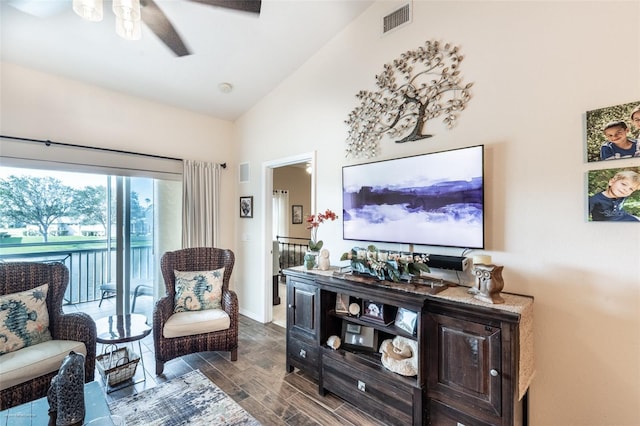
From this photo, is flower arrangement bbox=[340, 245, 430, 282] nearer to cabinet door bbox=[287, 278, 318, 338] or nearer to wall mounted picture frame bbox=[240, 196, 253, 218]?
cabinet door bbox=[287, 278, 318, 338]

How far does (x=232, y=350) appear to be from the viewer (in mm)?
2889

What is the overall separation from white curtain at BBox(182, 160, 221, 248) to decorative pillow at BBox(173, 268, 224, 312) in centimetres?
100

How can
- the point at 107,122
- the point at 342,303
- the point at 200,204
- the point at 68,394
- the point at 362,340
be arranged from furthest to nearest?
1. the point at 200,204
2. the point at 107,122
3. the point at 342,303
4. the point at 362,340
5. the point at 68,394

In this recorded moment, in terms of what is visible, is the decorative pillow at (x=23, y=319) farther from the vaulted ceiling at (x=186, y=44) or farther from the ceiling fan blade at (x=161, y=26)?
the ceiling fan blade at (x=161, y=26)

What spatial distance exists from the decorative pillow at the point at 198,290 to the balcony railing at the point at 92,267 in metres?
1.13

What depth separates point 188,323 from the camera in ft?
8.83

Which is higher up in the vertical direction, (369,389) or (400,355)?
(400,355)

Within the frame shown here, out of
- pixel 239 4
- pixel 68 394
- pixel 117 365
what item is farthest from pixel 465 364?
pixel 117 365

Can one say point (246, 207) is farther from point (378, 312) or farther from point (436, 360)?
point (436, 360)

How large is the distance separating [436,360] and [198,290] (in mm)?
2342

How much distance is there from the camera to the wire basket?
95.7 inches

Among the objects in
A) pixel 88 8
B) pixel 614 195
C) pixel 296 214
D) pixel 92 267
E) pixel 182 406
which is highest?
pixel 88 8

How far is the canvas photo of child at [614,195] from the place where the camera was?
1.56 meters

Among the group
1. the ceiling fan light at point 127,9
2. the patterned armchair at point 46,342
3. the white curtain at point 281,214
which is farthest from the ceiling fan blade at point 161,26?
the white curtain at point 281,214
